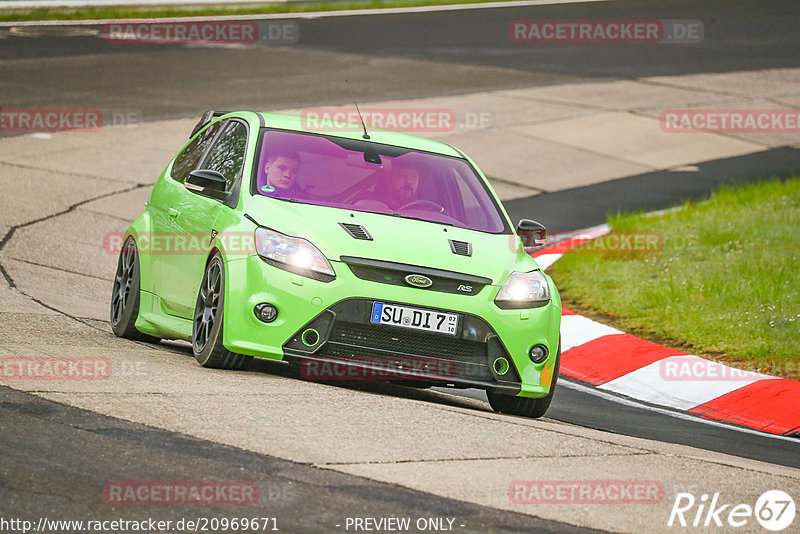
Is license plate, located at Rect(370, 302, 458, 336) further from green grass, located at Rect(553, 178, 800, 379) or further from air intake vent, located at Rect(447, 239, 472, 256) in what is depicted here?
green grass, located at Rect(553, 178, 800, 379)

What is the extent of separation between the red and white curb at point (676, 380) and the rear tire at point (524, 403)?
5.39ft

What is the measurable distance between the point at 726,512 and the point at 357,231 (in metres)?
2.78

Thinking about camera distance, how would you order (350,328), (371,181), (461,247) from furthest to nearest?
(371,181), (461,247), (350,328)

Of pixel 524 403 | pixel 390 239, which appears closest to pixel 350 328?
pixel 390 239

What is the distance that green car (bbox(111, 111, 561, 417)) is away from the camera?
722 cm

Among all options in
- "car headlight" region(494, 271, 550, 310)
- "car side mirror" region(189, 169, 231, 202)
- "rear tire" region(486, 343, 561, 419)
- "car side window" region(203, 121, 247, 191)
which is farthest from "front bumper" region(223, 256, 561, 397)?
"car side window" region(203, 121, 247, 191)

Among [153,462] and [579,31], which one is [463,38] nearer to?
[579,31]

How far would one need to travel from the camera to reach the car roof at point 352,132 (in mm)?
8594

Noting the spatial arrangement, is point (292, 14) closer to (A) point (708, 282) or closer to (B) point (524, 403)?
(A) point (708, 282)

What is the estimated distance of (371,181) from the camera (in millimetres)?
8289

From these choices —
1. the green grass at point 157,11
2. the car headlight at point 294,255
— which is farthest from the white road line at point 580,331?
the green grass at point 157,11

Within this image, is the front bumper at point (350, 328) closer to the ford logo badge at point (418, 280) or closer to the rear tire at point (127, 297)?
the ford logo badge at point (418, 280)

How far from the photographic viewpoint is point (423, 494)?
213 inches

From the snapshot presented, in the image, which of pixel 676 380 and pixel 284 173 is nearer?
pixel 284 173
